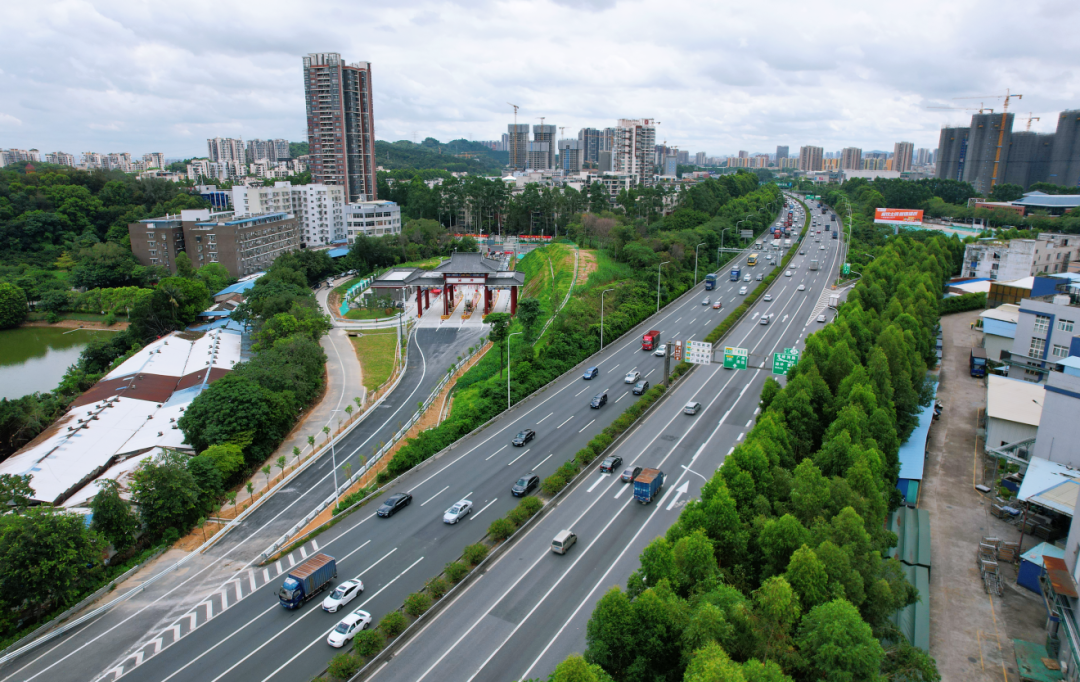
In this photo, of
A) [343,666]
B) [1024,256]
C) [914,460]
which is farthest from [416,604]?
[1024,256]

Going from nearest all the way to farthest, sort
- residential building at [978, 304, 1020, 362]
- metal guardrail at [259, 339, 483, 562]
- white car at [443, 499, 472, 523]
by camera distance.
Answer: metal guardrail at [259, 339, 483, 562]
white car at [443, 499, 472, 523]
residential building at [978, 304, 1020, 362]

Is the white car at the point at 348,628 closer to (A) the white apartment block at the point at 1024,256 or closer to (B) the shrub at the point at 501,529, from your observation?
(B) the shrub at the point at 501,529

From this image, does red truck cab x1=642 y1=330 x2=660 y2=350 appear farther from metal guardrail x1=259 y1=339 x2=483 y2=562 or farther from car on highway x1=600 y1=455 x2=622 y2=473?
car on highway x1=600 y1=455 x2=622 y2=473

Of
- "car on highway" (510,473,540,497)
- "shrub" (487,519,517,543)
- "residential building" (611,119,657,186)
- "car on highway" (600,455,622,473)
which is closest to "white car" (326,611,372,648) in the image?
"shrub" (487,519,517,543)

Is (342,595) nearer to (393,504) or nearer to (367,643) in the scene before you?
(367,643)

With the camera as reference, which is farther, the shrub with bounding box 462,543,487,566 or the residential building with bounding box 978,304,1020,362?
the residential building with bounding box 978,304,1020,362

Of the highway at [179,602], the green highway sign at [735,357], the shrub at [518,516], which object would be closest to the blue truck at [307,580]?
the highway at [179,602]
